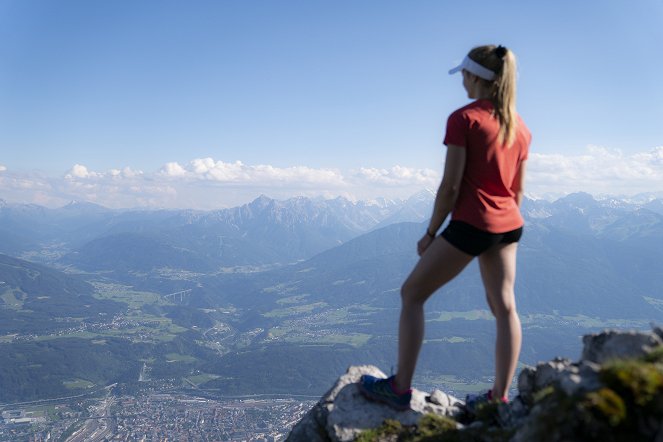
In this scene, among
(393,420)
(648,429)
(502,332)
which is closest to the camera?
(648,429)

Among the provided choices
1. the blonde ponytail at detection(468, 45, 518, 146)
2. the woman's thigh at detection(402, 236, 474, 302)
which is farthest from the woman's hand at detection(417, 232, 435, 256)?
the blonde ponytail at detection(468, 45, 518, 146)

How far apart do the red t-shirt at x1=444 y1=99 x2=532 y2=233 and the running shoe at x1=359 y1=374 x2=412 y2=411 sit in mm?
3248

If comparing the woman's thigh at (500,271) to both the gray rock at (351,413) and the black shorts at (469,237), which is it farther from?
the gray rock at (351,413)

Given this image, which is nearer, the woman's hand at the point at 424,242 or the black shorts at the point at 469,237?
the black shorts at the point at 469,237

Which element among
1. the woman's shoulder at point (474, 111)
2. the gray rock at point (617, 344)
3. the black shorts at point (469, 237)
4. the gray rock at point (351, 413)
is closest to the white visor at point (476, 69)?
the woman's shoulder at point (474, 111)

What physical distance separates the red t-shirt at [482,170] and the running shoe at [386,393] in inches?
128

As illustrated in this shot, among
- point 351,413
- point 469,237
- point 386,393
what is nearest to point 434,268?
point 469,237

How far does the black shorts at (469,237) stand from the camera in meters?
5.70

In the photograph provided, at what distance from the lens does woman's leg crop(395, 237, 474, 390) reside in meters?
5.88

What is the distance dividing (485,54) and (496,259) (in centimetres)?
284

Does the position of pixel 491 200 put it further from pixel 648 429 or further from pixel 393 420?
pixel 393 420

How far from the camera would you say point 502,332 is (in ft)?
21.1

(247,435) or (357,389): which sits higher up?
(357,389)

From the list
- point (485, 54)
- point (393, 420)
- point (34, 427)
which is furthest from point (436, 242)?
point (34, 427)
